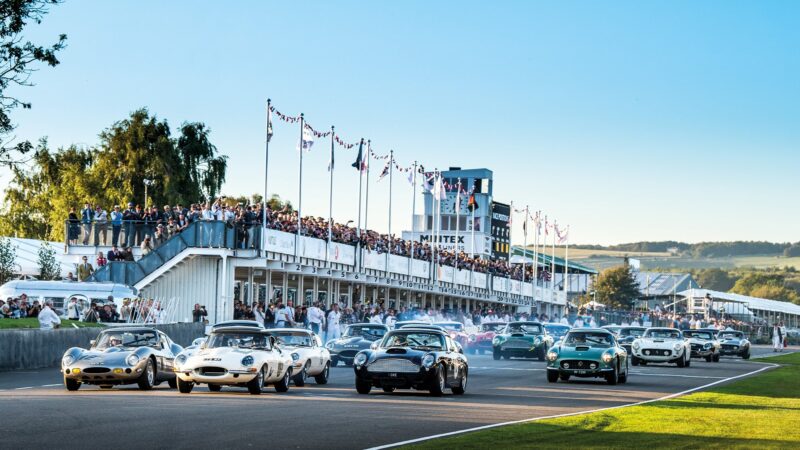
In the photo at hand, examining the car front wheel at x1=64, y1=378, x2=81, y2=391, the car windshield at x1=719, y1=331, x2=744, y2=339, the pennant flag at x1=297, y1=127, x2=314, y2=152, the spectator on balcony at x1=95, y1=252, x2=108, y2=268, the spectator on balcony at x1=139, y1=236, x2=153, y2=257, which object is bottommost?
the car front wheel at x1=64, y1=378, x2=81, y2=391

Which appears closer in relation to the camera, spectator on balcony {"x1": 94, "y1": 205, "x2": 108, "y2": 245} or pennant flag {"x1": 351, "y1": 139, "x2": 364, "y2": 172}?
spectator on balcony {"x1": 94, "y1": 205, "x2": 108, "y2": 245}

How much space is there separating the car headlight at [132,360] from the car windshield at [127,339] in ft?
1.61

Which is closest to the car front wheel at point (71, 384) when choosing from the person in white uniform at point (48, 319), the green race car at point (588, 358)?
the person in white uniform at point (48, 319)

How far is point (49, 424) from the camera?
1692 centimetres

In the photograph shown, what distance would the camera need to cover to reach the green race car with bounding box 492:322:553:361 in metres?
46.6

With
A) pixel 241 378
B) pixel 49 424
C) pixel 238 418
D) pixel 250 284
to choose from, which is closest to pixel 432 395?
pixel 241 378

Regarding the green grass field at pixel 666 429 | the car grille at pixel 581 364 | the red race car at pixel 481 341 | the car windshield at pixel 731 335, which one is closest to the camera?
the green grass field at pixel 666 429

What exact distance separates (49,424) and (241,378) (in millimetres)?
7743

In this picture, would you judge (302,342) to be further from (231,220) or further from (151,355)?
(231,220)

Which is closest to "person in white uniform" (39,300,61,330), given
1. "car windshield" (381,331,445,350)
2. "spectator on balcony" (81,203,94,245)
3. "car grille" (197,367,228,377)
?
"car grille" (197,367,228,377)

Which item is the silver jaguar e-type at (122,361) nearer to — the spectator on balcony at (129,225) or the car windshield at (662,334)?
the spectator on balcony at (129,225)

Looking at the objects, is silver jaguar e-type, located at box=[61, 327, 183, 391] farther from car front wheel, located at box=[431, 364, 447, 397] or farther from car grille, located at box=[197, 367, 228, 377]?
car front wheel, located at box=[431, 364, 447, 397]

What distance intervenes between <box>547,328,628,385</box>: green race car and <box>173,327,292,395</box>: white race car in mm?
8766

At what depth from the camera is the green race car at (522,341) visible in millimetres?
46594
